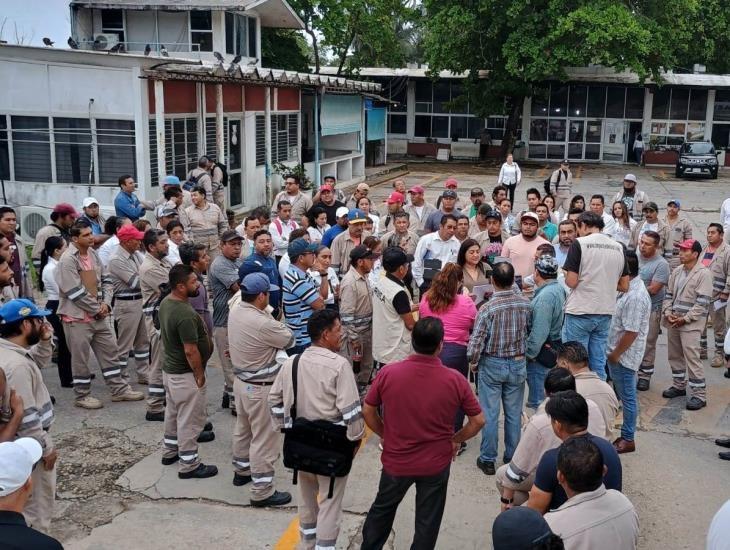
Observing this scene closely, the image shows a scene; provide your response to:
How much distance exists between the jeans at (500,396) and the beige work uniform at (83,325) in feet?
12.6

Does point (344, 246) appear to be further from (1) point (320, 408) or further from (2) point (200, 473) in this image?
(1) point (320, 408)

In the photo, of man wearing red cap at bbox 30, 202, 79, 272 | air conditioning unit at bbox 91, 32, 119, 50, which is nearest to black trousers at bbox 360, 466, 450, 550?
man wearing red cap at bbox 30, 202, 79, 272

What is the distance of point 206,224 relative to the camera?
10.2 m

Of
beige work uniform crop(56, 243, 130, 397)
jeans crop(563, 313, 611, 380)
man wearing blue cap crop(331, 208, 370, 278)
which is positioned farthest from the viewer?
man wearing blue cap crop(331, 208, 370, 278)

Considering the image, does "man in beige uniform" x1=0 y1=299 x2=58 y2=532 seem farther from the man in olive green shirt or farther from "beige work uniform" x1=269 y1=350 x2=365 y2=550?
"beige work uniform" x1=269 y1=350 x2=365 y2=550

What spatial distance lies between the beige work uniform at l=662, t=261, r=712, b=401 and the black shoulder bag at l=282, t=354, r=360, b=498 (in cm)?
468

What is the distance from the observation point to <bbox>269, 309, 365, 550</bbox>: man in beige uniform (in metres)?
4.70

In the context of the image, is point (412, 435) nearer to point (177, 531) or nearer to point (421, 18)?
point (177, 531)

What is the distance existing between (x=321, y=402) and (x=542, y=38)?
27.7 m

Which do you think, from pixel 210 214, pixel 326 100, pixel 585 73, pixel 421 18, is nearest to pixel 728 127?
pixel 585 73

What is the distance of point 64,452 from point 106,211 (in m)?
8.34

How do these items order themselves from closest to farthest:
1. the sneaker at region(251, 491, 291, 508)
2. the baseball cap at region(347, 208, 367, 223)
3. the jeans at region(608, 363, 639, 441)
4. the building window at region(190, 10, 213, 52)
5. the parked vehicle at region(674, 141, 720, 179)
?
the sneaker at region(251, 491, 291, 508), the jeans at region(608, 363, 639, 441), the baseball cap at region(347, 208, 367, 223), the building window at region(190, 10, 213, 52), the parked vehicle at region(674, 141, 720, 179)

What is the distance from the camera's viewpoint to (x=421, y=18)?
111 feet

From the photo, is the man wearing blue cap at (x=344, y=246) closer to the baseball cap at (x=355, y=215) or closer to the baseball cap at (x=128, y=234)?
the baseball cap at (x=355, y=215)
